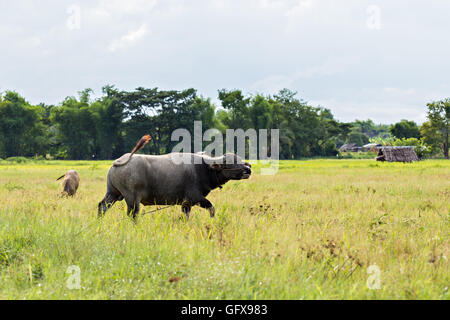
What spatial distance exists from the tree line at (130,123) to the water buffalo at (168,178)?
4852cm

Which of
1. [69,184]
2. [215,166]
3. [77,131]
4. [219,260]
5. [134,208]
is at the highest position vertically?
[77,131]

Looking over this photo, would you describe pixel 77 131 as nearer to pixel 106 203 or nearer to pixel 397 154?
pixel 397 154

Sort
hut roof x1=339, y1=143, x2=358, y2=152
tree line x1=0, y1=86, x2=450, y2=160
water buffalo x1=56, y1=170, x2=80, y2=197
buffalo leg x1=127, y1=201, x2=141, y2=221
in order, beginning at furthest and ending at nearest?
hut roof x1=339, y1=143, x2=358, y2=152, tree line x1=0, y1=86, x2=450, y2=160, water buffalo x1=56, y1=170, x2=80, y2=197, buffalo leg x1=127, y1=201, x2=141, y2=221

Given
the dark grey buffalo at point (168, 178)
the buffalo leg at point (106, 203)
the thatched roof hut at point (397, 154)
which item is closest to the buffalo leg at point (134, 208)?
the dark grey buffalo at point (168, 178)

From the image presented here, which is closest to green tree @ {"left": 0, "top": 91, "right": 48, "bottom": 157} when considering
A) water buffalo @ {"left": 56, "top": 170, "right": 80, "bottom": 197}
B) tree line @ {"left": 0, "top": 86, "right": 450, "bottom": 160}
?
tree line @ {"left": 0, "top": 86, "right": 450, "bottom": 160}

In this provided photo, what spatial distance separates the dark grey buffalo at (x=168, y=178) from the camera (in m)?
6.29

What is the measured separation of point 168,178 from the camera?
21.6 ft

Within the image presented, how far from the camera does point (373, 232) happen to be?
5.23 metres

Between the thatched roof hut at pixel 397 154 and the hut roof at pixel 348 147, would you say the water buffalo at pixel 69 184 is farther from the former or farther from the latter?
the hut roof at pixel 348 147

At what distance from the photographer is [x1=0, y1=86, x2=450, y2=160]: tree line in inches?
2199

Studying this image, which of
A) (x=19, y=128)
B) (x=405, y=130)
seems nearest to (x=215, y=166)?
(x=19, y=128)

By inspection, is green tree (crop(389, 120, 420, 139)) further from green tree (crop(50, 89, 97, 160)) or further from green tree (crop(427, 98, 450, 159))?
green tree (crop(50, 89, 97, 160))
